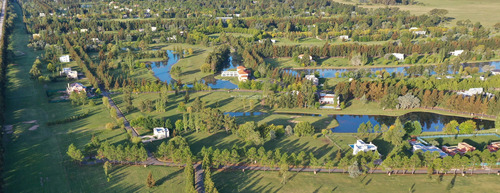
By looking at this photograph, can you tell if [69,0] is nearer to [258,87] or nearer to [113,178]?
[258,87]

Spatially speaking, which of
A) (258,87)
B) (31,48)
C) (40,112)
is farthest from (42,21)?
(258,87)

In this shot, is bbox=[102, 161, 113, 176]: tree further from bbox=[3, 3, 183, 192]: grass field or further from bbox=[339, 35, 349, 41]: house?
bbox=[339, 35, 349, 41]: house

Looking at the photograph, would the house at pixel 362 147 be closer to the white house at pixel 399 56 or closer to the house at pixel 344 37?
the white house at pixel 399 56

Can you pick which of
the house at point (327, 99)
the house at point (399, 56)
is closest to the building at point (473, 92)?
the house at point (327, 99)

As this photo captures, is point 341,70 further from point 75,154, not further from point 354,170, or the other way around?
point 75,154

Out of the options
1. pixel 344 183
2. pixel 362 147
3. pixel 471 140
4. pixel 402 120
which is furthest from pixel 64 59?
pixel 471 140

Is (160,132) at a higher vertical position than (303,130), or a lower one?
higher
